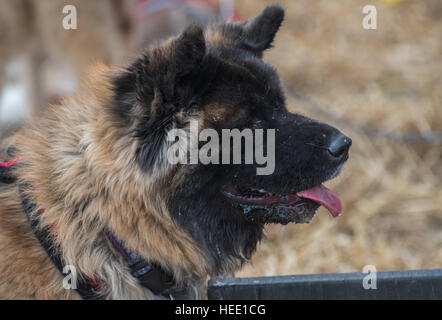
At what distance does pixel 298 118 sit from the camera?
2334 mm

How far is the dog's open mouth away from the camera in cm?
222

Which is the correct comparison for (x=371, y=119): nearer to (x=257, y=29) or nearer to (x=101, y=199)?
(x=257, y=29)

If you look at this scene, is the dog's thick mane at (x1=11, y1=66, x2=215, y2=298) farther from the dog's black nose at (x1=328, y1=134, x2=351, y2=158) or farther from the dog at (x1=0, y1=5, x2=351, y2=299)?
the dog's black nose at (x1=328, y1=134, x2=351, y2=158)

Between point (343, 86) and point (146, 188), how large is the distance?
4.60 meters

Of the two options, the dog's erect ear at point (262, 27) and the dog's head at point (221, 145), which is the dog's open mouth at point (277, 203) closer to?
the dog's head at point (221, 145)

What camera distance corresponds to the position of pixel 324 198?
7.66 feet

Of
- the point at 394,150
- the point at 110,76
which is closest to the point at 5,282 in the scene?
the point at 110,76

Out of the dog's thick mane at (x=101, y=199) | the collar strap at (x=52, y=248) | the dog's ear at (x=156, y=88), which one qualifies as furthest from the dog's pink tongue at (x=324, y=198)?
the collar strap at (x=52, y=248)

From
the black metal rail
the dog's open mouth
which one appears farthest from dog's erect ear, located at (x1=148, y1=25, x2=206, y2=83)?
the black metal rail

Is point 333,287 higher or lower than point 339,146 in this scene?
lower

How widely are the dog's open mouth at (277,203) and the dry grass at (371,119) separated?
1.40 meters

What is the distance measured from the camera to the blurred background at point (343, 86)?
3805 millimetres

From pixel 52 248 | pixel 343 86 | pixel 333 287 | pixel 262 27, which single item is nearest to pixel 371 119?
pixel 343 86

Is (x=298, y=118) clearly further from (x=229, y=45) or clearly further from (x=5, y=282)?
(x=5, y=282)
